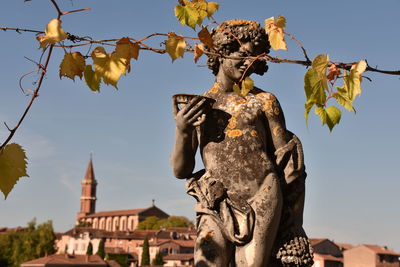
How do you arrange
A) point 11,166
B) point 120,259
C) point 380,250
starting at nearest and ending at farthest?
1. point 11,166
2. point 380,250
3. point 120,259

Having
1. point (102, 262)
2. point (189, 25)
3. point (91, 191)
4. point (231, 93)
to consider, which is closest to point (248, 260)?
point (231, 93)

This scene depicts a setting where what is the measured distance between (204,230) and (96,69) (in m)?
1.99

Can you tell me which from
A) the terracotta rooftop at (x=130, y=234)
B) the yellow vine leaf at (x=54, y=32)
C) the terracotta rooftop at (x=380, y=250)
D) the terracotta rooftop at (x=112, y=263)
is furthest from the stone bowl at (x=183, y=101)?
the terracotta rooftop at (x=130, y=234)

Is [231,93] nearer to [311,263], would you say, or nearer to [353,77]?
[311,263]

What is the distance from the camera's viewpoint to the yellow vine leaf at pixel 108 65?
9.20 feet

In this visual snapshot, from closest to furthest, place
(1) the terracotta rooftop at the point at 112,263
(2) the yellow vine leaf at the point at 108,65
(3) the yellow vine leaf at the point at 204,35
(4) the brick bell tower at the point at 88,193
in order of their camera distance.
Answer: (2) the yellow vine leaf at the point at 108,65, (3) the yellow vine leaf at the point at 204,35, (1) the terracotta rooftop at the point at 112,263, (4) the brick bell tower at the point at 88,193

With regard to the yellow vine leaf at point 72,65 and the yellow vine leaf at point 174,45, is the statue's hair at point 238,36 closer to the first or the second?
the yellow vine leaf at point 174,45

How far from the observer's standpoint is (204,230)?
4406 millimetres

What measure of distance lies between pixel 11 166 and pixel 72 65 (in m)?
0.65

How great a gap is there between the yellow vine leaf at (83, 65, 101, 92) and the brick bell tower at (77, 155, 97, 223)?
158696 millimetres

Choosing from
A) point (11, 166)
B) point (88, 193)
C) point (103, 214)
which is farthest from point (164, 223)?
point (11, 166)

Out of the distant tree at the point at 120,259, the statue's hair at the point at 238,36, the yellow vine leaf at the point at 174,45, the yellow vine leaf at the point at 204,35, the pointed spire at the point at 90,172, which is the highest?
the pointed spire at the point at 90,172

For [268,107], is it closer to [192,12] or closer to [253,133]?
[253,133]

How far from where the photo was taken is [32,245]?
82.1m
